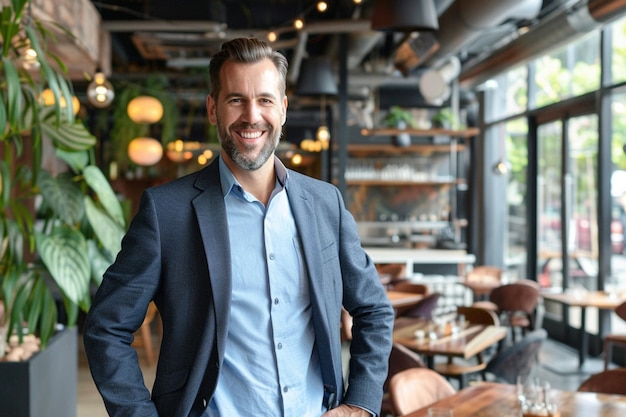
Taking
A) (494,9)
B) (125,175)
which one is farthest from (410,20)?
(125,175)

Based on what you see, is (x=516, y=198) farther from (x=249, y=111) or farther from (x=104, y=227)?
(x=249, y=111)

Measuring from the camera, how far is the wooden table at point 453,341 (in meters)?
5.46

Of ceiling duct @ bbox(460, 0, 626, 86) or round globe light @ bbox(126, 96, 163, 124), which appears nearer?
ceiling duct @ bbox(460, 0, 626, 86)

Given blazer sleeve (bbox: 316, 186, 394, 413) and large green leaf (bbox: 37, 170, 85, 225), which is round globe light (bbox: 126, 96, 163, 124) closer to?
large green leaf (bbox: 37, 170, 85, 225)

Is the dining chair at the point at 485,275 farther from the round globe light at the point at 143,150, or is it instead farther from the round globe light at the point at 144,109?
the round globe light at the point at 143,150

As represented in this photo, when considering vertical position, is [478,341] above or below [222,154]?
below

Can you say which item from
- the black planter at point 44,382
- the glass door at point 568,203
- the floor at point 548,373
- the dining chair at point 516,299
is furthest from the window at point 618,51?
the black planter at point 44,382

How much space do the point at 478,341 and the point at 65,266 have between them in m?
3.14

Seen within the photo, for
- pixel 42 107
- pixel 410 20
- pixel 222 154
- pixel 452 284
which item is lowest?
pixel 452 284

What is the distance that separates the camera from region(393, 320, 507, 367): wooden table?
215 inches

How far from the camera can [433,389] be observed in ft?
12.4

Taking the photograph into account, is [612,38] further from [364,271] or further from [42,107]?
[364,271]

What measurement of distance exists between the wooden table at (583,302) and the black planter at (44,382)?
5039mm

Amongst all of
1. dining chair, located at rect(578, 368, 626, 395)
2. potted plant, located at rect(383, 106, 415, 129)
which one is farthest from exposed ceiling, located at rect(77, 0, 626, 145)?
dining chair, located at rect(578, 368, 626, 395)
